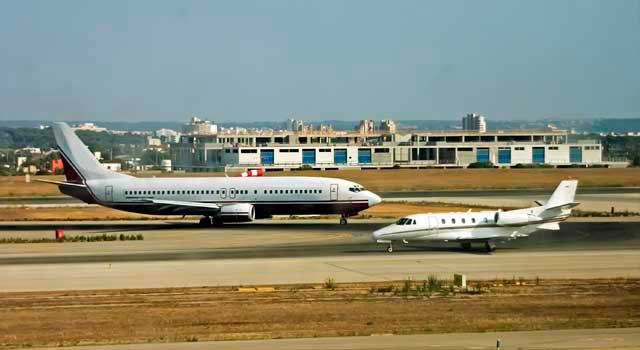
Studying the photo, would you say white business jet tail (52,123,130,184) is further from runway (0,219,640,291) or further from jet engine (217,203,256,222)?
jet engine (217,203,256,222)

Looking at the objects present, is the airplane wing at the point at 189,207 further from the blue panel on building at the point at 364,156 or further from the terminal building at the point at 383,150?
the blue panel on building at the point at 364,156

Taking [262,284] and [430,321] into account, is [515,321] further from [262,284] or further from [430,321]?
[262,284]

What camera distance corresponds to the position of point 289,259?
4756cm

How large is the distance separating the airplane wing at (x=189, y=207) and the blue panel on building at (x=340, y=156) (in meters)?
113

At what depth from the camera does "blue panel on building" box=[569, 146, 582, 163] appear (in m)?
179

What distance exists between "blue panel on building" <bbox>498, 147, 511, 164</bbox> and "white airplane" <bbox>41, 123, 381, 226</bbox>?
117 m

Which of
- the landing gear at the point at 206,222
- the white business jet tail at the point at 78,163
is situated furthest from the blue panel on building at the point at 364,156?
the landing gear at the point at 206,222

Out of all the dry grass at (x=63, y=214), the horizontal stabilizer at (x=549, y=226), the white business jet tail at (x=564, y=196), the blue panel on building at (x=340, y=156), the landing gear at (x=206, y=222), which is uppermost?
the blue panel on building at (x=340, y=156)

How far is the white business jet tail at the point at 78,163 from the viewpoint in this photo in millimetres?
71688

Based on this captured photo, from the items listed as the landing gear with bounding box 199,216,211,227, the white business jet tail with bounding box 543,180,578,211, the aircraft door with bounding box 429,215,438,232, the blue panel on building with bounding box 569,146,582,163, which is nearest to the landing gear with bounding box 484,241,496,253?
the aircraft door with bounding box 429,215,438,232

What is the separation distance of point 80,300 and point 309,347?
44.4 feet

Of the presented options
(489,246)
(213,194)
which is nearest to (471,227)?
(489,246)

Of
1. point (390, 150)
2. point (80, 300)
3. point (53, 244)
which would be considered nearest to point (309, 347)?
point (80, 300)

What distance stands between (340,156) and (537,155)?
3727cm
